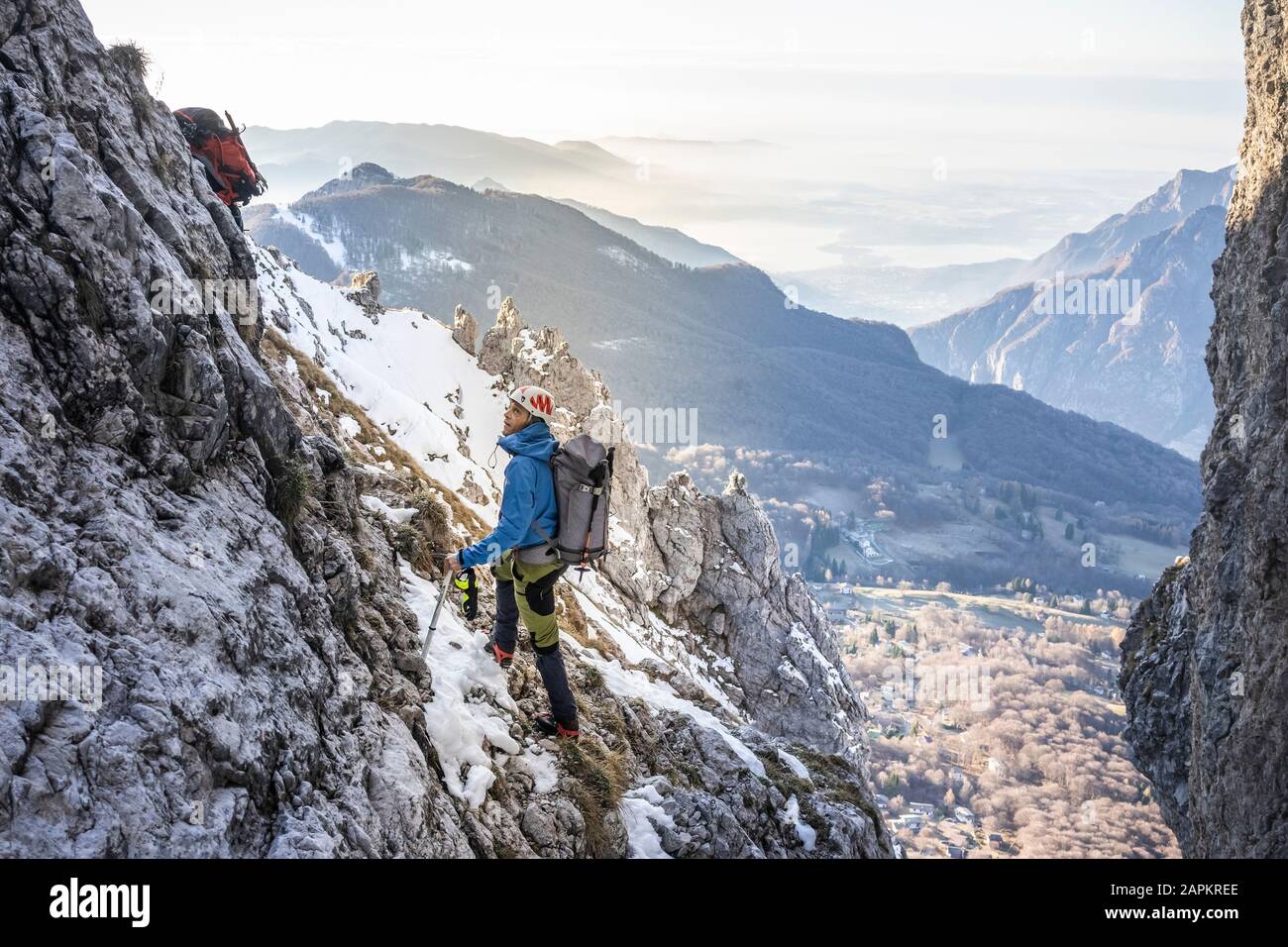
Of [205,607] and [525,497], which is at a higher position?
[525,497]

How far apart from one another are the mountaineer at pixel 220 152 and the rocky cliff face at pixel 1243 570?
28.6 metres

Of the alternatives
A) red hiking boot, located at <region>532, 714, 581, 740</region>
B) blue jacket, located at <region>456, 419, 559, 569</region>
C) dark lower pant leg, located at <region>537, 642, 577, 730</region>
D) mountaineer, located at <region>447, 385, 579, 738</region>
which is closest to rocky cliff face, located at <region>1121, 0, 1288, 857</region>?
red hiking boot, located at <region>532, 714, 581, 740</region>

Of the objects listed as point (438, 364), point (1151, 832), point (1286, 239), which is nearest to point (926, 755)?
point (1151, 832)

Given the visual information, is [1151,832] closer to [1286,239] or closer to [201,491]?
[1286,239]

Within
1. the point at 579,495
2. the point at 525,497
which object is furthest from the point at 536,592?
the point at 579,495

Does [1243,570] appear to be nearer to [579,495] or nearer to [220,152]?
[579,495]

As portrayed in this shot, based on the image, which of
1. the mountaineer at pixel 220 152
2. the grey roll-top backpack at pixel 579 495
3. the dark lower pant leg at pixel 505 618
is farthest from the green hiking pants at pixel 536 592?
the mountaineer at pixel 220 152

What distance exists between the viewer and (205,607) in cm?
670

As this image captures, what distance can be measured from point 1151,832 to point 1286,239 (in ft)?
241

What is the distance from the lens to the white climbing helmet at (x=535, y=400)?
927 centimetres

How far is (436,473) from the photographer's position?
3591 centimetres

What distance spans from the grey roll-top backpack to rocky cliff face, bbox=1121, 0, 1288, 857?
79.7 ft

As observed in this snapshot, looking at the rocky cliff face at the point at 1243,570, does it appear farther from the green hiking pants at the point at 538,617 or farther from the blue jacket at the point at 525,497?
the blue jacket at the point at 525,497
